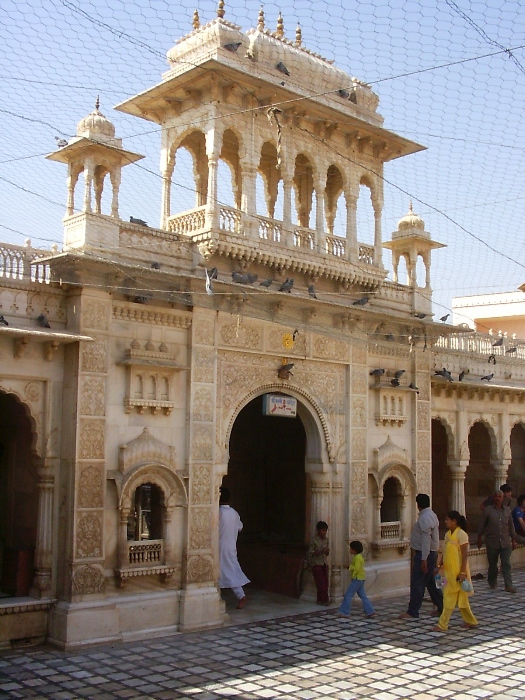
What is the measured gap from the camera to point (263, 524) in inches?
601

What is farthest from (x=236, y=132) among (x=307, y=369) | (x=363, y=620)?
(x=363, y=620)

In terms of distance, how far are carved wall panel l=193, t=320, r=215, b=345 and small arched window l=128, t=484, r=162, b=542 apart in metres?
2.00

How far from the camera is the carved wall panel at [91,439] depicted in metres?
9.34

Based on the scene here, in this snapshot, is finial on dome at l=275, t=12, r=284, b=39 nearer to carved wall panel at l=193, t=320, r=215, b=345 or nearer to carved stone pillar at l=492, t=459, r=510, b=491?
carved wall panel at l=193, t=320, r=215, b=345

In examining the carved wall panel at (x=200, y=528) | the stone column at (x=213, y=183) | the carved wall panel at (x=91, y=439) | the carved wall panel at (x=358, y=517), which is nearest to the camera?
the carved wall panel at (x=91, y=439)

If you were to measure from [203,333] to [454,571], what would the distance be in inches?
175

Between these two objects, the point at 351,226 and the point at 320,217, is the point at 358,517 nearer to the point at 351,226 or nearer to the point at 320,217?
the point at 351,226

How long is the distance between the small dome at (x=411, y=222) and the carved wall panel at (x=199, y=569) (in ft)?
23.5

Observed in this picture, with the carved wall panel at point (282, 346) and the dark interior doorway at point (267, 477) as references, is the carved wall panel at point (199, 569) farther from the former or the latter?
the dark interior doorway at point (267, 477)

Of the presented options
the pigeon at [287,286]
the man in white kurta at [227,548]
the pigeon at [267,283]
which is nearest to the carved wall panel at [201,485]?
the man in white kurta at [227,548]

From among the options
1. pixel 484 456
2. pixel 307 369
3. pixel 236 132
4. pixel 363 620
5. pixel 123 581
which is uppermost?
pixel 236 132

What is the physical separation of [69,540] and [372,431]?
5758mm

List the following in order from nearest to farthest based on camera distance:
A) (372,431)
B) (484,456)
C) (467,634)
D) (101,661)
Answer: (101,661)
(467,634)
(372,431)
(484,456)

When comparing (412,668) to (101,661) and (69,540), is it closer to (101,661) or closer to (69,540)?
(101,661)
